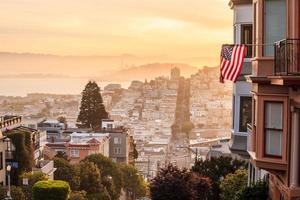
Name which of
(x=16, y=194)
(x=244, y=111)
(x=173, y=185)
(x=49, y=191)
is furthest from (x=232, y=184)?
(x=16, y=194)

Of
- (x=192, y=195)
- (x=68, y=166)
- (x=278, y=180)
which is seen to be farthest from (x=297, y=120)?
(x=68, y=166)

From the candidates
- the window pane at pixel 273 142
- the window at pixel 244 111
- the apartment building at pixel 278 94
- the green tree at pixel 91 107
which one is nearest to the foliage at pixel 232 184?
the window at pixel 244 111

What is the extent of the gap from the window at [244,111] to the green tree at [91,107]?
70.5 meters

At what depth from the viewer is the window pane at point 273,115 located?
45.9 feet

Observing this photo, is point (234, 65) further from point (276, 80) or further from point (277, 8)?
point (276, 80)

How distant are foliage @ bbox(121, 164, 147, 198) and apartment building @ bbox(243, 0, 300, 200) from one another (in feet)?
183

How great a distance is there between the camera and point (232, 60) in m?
17.1

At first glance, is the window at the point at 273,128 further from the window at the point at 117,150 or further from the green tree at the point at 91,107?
the window at the point at 117,150

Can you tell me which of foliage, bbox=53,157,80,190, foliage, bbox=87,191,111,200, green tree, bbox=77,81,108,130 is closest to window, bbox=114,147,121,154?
green tree, bbox=77,81,108,130

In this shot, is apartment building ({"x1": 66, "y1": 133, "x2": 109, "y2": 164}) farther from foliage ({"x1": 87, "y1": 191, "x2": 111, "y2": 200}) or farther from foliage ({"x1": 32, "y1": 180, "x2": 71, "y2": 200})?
foliage ({"x1": 32, "y1": 180, "x2": 71, "y2": 200})

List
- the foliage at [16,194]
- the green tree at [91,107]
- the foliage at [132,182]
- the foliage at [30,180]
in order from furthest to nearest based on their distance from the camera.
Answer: the green tree at [91,107]
the foliage at [132,182]
the foliage at [30,180]
the foliage at [16,194]

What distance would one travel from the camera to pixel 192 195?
26.2 meters

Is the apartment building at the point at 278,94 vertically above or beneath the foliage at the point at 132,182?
above

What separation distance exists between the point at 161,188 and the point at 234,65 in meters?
10.3
